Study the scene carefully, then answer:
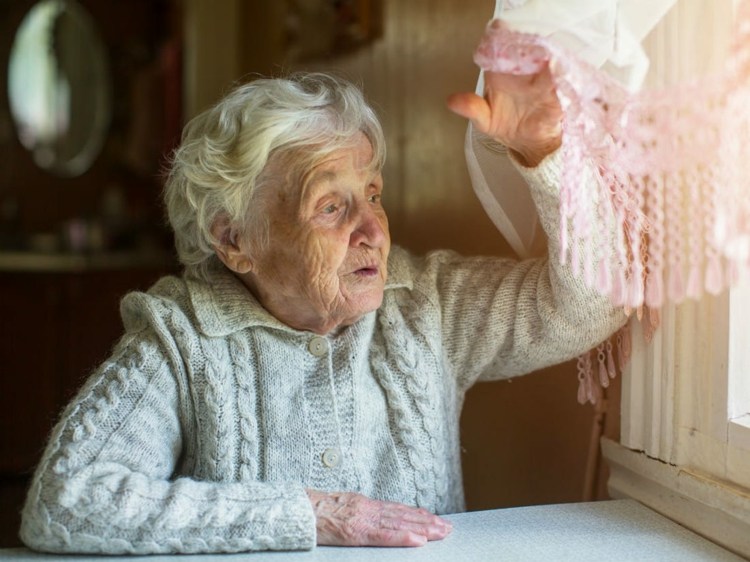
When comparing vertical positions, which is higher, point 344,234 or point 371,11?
point 371,11

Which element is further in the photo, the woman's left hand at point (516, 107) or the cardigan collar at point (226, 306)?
the cardigan collar at point (226, 306)

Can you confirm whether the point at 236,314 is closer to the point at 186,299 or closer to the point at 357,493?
the point at 186,299

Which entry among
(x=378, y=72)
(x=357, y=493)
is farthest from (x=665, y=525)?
(x=378, y=72)

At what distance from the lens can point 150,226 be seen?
16.5ft

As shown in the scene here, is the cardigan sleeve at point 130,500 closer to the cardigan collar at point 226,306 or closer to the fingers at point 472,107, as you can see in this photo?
the cardigan collar at point 226,306

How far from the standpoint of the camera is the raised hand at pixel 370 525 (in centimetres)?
123

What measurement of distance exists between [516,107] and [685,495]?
616 millimetres

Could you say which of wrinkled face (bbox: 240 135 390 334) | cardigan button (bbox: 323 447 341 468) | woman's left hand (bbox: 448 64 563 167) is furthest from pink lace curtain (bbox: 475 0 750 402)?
cardigan button (bbox: 323 447 341 468)

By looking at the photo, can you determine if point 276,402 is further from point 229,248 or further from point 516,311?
point 516,311

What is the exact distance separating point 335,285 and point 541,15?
1.91ft

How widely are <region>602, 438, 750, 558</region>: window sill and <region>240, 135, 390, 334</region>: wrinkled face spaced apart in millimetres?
487

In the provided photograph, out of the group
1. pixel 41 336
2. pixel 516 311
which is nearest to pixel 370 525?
pixel 516 311

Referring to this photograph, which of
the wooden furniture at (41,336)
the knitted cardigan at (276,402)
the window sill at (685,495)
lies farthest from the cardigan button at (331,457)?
the wooden furniture at (41,336)

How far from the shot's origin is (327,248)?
56.4 inches
